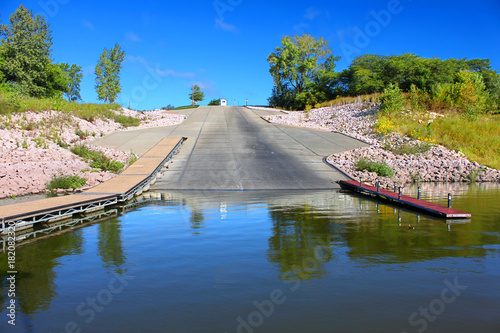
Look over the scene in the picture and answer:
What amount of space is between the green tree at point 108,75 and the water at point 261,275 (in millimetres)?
55891

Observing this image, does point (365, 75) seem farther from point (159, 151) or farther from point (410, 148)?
point (159, 151)

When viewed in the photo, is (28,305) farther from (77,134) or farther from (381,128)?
(381,128)

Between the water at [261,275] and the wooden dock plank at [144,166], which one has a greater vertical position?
the wooden dock plank at [144,166]

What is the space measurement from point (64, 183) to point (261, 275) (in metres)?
12.6

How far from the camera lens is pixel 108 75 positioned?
61.9 meters

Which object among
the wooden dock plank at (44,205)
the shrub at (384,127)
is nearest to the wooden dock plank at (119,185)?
the wooden dock plank at (44,205)

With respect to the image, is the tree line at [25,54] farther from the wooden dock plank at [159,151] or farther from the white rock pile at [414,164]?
the white rock pile at [414,164]

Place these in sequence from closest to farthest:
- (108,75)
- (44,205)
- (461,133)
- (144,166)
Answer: (44,205) < (144,166) < (461,133) < (108,75)

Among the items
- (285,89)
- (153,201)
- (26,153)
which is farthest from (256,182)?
(285,89)

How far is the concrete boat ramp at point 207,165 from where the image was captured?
39.0 feet

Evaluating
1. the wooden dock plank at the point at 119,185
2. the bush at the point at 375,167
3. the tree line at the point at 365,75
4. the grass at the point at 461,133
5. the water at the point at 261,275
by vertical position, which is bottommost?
the water at the point at 261,275

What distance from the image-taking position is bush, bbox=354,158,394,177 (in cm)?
1898

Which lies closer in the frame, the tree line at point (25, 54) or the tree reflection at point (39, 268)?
the tree reflection at point (39, 268)

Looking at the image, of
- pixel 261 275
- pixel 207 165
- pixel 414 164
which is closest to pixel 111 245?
pixel 261 275
